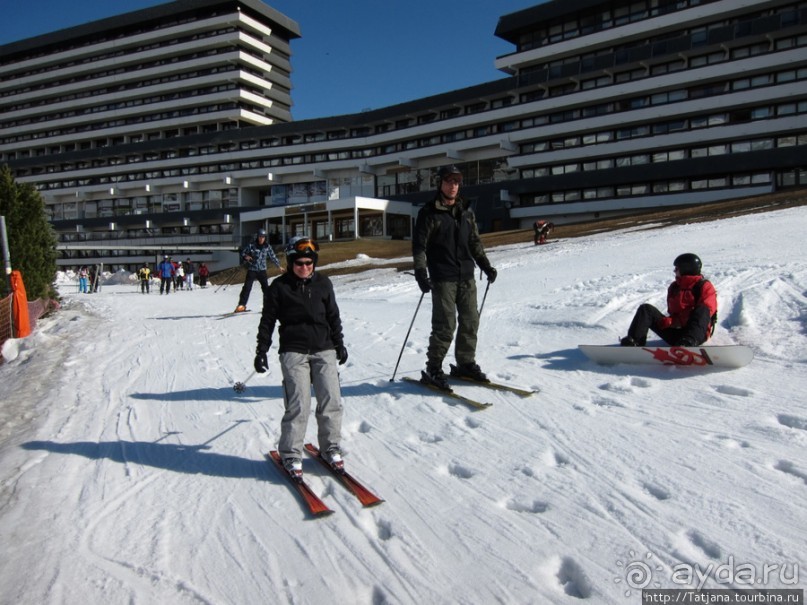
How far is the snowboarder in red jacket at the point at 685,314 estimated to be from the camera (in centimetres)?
547

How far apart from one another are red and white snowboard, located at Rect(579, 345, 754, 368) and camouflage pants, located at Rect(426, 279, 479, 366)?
1464 millimetres

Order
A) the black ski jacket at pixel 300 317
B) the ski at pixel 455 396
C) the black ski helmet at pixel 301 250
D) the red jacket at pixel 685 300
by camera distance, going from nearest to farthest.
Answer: the black ski jacket at pixel 300 317, the black ski helmet at pixel 301 250, the ski at pixel 455 396, the red jacket at pixel 685 300

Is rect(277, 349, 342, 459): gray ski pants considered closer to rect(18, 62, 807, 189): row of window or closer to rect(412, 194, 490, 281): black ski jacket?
rect(412, 194, 490, 281): black ski jacket

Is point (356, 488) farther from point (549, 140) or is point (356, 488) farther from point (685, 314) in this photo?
point (549, 140)

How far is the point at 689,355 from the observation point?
5.34m

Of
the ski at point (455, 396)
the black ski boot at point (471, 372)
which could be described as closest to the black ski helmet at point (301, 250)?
the ski at point (455, 396)

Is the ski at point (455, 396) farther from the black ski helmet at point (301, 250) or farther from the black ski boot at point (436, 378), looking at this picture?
the black ski helmet at point (301, 250)

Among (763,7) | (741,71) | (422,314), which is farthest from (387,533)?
(763,7)

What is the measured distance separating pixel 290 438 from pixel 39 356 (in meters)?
7.25

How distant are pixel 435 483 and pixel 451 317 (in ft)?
6.79

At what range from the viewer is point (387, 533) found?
307 centimetres

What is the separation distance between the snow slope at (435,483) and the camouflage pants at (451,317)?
1.40 ft

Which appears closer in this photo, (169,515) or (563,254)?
(169,515)

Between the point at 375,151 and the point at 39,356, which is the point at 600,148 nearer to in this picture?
the point at 375,151
